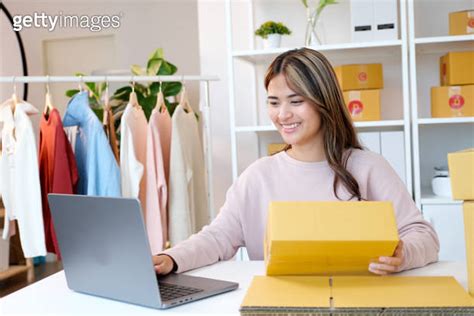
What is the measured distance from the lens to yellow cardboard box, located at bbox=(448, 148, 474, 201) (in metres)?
1.11

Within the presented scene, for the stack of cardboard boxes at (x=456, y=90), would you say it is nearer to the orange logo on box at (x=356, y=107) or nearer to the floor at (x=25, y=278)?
the orange logo on box at (x=356, y=107)

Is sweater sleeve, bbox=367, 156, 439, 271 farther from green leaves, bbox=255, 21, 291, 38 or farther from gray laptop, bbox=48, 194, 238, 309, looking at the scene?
green leaves, bbox=255, 21, 291, 38

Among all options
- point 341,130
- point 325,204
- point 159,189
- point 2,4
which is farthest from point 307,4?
point 2,4

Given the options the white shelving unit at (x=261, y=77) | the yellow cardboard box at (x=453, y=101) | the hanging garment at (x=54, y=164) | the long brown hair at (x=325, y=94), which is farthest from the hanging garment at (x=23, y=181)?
the yellow cardboard box at (x=453, y=101)

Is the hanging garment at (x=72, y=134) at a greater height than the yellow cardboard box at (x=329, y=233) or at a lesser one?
greater

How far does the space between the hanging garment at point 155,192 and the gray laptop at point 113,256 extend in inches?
57.0

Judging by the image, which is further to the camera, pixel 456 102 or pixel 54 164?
pixel 456 102

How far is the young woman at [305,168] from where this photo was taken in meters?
1.72

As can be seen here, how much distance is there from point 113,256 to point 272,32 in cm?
211

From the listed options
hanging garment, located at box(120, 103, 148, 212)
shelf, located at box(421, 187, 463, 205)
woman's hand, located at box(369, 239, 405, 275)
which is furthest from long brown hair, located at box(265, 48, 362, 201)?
shelf, located at box(421, 187, 463, 205)

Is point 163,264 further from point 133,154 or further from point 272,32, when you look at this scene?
point 272,32

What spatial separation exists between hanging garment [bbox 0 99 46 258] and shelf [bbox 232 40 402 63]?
1066 millimetres

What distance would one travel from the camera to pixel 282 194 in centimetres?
182

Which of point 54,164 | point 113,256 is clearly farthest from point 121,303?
point 54,164
